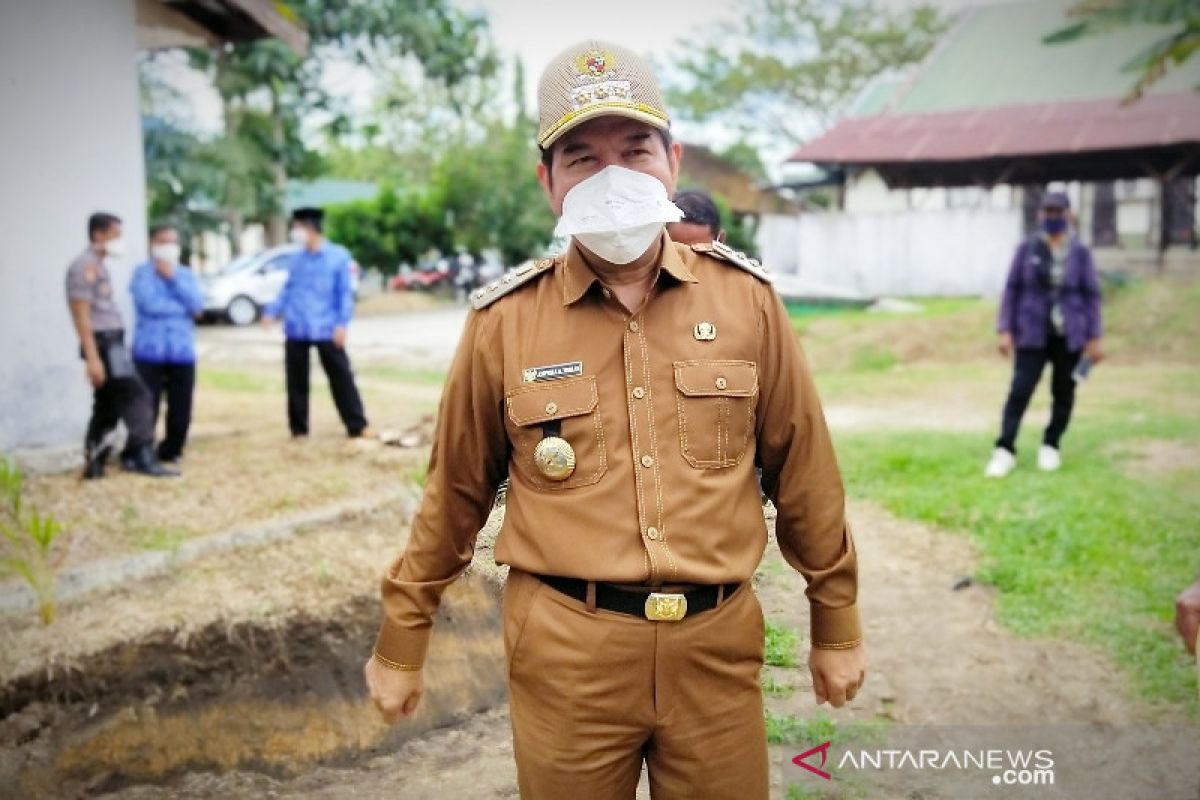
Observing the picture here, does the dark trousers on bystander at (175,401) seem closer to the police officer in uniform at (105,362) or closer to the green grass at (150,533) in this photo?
the police officer in uniform at (105,362)

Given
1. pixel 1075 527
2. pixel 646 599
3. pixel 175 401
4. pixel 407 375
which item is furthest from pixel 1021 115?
pixel 646 599

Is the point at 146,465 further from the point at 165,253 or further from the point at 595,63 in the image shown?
the point at 595,63

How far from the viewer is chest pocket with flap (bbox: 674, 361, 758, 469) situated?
6.42 feet

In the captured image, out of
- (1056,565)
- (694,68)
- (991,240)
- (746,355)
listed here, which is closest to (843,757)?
(746,355)

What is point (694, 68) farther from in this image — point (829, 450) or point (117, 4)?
point (829, 450)

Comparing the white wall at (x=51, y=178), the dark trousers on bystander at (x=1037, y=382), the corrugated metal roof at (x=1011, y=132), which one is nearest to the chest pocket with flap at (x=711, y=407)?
the dark trousers on bystander at (x=1037, y=382)

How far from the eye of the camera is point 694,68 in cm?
3347

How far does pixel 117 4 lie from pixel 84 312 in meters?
2.39

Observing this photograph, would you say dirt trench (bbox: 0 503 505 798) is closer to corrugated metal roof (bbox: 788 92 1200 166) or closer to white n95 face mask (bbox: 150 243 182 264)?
white n95 face mask (bbox: 150 243 182 264)

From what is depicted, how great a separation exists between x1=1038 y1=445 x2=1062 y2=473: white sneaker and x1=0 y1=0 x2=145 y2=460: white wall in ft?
21.2

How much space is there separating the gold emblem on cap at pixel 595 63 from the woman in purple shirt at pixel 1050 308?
550 cm

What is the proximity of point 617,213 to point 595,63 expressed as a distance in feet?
0.95

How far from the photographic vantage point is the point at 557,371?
1.98 metres

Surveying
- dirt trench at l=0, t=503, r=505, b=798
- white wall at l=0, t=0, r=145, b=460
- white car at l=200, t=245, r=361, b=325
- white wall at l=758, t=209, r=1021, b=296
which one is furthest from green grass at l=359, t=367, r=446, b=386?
white wall at l=758, t=209, r=1021, b=296
